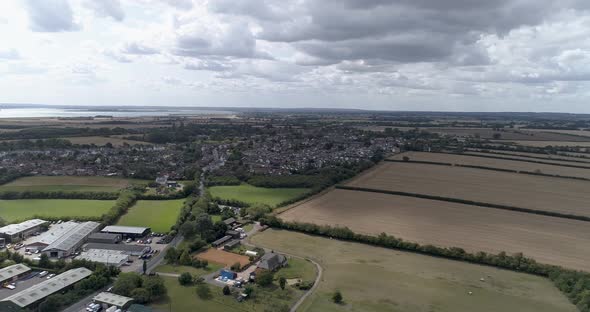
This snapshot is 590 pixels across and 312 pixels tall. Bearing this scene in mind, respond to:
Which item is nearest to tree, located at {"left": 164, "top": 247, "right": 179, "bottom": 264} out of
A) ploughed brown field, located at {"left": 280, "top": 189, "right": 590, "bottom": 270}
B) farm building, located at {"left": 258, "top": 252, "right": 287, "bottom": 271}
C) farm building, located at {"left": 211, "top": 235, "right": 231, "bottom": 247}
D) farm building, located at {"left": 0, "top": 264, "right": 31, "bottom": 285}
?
farm building, located at {"left": 211, "top": 235, "right": 231, "bottom": 247}

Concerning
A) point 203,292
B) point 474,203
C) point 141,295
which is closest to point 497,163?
point 474,203

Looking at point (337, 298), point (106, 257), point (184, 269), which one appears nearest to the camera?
point (337, 298)

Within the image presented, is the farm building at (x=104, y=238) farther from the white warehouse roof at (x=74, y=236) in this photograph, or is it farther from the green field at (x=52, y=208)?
the green field at (x=52, y=208)

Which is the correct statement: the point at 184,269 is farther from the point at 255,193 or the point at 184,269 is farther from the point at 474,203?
the point at 474,203

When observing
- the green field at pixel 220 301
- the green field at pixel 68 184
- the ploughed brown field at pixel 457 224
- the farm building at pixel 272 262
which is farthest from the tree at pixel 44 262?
the ploughed brown field at pixel 457 224

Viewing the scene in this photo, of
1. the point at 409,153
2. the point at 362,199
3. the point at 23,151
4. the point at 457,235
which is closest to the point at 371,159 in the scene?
the point at 409,153

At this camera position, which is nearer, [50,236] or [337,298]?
[337,298]
